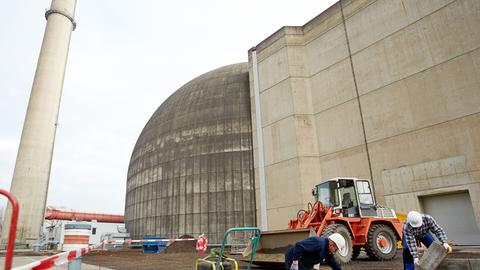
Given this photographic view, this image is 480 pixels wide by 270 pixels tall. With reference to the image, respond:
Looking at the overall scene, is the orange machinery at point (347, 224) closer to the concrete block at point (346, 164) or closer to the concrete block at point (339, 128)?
the concrete block at point (346, 164)

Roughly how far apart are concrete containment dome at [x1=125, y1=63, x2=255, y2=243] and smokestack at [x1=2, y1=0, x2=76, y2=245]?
28.8ft

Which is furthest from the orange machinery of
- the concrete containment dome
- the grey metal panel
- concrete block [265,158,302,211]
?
the concrete containment dome

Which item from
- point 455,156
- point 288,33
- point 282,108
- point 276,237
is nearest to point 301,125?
point 282,108

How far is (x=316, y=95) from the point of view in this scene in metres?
21.7

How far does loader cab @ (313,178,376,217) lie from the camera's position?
1109 centimetres

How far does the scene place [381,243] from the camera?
425 inches

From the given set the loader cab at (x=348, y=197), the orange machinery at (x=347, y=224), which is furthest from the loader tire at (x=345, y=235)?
the loader cab at (x=348, y=197)

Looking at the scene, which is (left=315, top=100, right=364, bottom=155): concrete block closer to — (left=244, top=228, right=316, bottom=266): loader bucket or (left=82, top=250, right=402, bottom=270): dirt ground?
(left=82, top=250, right=402, bottom=270): dirt ground

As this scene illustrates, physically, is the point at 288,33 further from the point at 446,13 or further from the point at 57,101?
the point at 57,101

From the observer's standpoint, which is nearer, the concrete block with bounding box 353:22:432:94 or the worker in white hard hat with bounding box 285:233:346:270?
the worker in white hard hat with bounding box 285:233:346:270

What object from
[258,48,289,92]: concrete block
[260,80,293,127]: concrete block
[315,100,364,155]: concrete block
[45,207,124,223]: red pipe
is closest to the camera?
[315,100,364,155]: concrete block

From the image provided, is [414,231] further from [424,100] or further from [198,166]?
[198,166]

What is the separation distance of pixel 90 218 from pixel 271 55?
3946cm

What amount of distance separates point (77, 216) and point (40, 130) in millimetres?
21915
